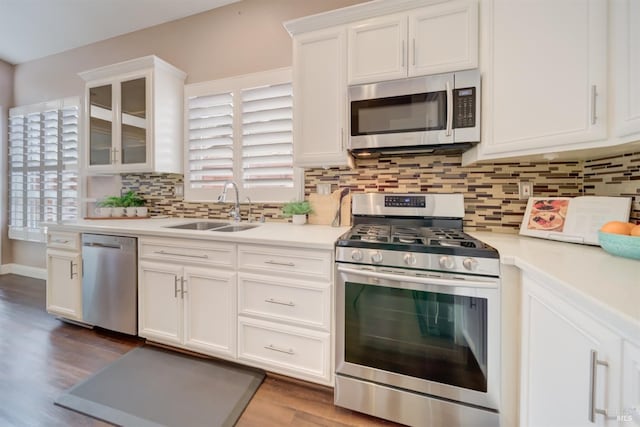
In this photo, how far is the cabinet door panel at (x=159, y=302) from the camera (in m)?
1.81

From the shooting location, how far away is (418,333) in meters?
1.27

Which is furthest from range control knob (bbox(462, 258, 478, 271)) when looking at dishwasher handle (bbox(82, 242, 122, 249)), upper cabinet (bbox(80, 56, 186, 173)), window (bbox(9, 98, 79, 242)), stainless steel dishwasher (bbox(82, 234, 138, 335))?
window (bbox(9, 98, 79, 242))

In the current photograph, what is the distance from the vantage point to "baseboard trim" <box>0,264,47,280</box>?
347cm

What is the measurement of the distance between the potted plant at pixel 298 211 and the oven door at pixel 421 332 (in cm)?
80

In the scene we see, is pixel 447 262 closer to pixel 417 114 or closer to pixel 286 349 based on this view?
pixel 417 114

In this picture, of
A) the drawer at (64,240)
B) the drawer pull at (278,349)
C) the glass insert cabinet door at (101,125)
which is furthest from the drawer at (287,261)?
the glass insert cabinet door at (101,125)

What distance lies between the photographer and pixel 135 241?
1.93 metres

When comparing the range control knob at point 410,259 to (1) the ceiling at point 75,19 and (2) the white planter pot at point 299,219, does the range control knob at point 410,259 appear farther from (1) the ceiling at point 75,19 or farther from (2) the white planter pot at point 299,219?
(1) the ceiling at point 75,19

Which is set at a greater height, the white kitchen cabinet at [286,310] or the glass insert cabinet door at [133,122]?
the glass insert cabinet door at [133,122]

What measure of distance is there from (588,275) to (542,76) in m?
1.00

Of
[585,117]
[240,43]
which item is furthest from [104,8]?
[585,117]

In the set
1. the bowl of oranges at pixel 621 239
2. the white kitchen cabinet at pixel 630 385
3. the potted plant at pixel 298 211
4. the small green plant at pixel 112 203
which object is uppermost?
the small green plant at pixel 112 203

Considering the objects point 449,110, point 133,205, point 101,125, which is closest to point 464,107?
point 449,110

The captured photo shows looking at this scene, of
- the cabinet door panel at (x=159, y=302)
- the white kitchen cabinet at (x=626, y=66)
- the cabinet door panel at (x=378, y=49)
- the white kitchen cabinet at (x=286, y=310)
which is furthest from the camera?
the cabinet door panel at (x=159, y=302)
